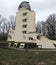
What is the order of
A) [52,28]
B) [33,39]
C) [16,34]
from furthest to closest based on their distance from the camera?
1. [52,28]
2. [16,34]
3. [33,39]

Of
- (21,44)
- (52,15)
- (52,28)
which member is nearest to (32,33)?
(21,44)

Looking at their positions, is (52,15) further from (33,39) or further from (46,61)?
(46,61)

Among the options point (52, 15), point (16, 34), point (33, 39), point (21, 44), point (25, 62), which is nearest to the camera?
point (25, 62)

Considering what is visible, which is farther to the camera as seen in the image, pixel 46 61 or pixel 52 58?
pixel 52 58

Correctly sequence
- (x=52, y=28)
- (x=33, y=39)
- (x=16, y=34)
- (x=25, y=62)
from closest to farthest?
(x=25, y=62), (x=33, y=39), (x=16, y=34), (x=52, y=28)

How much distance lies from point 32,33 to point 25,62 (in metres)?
39.8

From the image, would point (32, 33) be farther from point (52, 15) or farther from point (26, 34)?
point (52, 15)

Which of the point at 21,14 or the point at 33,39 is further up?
the point at 21,14

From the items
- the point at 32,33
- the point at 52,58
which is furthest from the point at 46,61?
the point at 32,33

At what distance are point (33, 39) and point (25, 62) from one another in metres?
38.8

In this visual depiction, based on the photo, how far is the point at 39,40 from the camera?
64562 millimetres

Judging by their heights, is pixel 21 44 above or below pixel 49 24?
below

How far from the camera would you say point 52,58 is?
29250 millimetres

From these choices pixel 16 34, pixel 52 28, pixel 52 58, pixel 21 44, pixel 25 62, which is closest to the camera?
pixel 25 62
